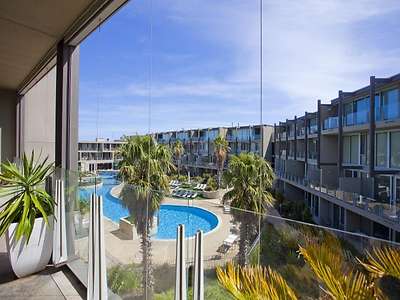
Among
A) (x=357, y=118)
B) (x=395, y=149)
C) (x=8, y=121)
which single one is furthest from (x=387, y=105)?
(x=8, y=121)

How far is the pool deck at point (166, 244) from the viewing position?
1639 mm

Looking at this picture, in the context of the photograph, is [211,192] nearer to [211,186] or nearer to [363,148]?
[363,148]

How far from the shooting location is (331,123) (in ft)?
67.6

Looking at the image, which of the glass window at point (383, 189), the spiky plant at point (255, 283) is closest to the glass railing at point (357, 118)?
the glass window at point (383, 189)

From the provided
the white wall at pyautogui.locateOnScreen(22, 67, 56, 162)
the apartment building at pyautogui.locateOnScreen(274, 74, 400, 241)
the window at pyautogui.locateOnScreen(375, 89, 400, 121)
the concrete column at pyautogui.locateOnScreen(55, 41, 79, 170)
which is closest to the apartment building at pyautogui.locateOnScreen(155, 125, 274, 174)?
the apartment building at pyautogui.locateOnScreen(274, 74, 400, 241)

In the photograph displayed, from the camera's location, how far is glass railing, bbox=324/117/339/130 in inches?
787

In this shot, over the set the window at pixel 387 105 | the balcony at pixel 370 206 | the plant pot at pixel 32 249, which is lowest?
the balcony at pixel 370 206

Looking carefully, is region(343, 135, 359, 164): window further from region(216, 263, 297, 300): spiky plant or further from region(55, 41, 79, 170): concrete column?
region(216, 263, 297, 300): spiky plant

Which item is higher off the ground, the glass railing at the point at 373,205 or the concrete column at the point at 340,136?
the concrete column at the point at 340,136

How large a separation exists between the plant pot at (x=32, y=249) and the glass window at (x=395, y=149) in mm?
12766

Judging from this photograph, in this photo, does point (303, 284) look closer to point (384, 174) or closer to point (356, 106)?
point (384, 174)

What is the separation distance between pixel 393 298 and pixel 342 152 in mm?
19904

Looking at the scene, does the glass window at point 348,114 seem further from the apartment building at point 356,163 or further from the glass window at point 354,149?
the glass window at point 354,149

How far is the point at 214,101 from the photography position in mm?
12664
